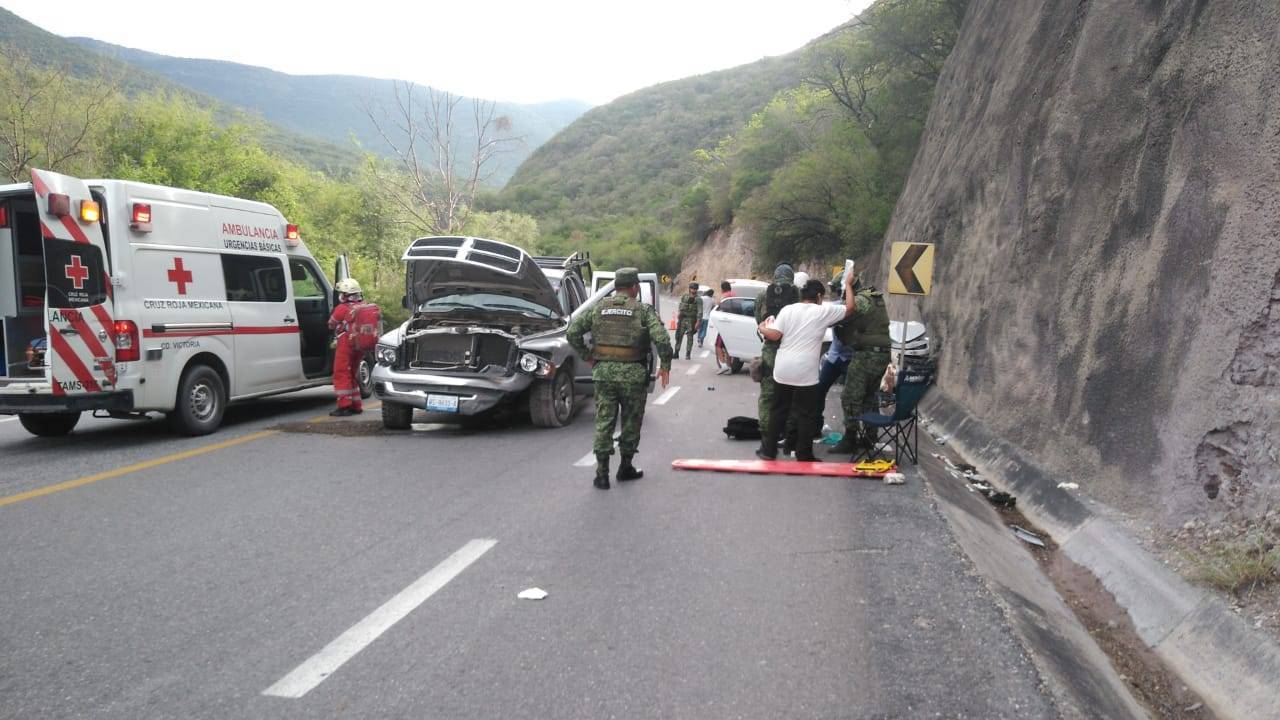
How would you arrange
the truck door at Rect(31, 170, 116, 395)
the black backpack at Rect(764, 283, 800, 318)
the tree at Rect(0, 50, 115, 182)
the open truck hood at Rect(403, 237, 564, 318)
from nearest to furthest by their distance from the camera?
the truck door at Rect(31, 170, 116, 395)
the open truck hood at Rect(403, 237, 564, 318)
the black backpack at Rect(764, 283, 800, 318)
the tree at Rect(0, 50, 115, 182)

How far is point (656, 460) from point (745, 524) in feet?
8.08

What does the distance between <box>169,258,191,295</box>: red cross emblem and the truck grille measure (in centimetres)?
252

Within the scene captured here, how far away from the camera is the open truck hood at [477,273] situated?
9.45m

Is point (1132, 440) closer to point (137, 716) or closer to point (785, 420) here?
point (785, 420)

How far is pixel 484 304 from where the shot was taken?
10562 mm

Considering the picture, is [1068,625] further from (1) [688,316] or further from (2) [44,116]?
(2) [44,116]

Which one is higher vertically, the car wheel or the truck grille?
the truck grille

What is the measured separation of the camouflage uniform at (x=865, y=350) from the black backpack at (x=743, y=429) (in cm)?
131

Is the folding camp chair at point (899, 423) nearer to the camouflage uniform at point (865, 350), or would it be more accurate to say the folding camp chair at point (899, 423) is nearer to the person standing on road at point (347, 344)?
the camouflage uniform at point (865, 350)

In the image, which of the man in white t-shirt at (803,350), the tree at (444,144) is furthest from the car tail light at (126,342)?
the tree at (444,144)

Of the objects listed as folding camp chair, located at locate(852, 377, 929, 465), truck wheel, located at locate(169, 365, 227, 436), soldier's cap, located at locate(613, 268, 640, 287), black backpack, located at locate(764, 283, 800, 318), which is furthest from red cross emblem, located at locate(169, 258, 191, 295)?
folding camp chair, located at locate(852, 377, 929, 465)

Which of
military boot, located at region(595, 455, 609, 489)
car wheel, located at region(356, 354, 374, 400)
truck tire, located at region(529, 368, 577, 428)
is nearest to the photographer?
military boot, located at region(595, 455, 609, 489)

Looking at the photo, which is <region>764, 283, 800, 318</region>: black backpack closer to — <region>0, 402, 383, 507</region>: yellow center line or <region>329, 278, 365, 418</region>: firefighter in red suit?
<region>329, 278, 365, 418</region>: firefighter in red suit

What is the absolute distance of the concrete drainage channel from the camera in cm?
371
